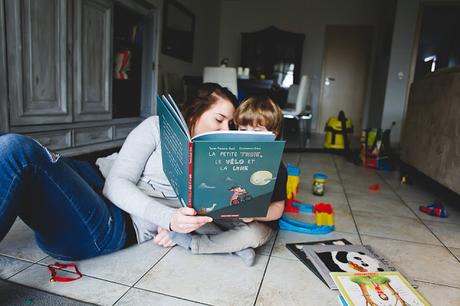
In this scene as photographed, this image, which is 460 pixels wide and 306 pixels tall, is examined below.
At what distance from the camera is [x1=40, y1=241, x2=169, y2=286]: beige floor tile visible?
1070 mm

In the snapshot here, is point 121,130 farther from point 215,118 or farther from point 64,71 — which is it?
point 215,118

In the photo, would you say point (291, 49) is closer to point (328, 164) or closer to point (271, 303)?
point (328, 164)

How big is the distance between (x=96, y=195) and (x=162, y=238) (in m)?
0.36

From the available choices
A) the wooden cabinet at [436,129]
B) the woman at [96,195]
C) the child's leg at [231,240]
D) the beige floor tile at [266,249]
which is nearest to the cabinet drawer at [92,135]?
the woman at [96,195]

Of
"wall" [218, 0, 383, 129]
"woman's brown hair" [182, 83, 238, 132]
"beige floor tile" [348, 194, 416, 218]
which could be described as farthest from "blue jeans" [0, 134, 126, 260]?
"wall" [218, 0, 383, 129]

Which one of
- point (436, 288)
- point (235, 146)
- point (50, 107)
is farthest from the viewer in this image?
point (50, 107)

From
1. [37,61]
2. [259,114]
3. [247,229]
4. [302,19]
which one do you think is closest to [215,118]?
[259,114]

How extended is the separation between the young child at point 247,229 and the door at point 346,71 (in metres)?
Answer: 5.57

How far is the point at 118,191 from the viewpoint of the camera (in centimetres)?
101

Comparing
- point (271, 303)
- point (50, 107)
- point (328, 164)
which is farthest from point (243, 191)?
point (328, 164)

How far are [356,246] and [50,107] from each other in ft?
5.97

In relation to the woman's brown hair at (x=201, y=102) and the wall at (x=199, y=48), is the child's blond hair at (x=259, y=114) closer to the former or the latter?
the woman's brown hair at (x=201, y=102)

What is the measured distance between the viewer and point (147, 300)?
0.96 metres

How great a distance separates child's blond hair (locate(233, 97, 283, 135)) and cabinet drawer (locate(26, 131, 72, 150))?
1304 mm
